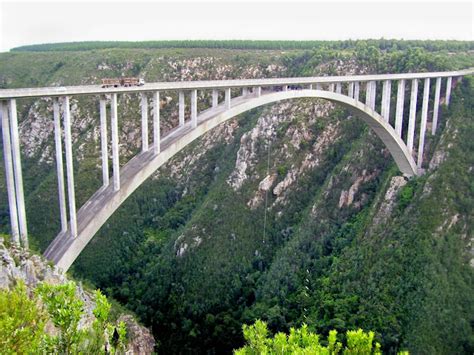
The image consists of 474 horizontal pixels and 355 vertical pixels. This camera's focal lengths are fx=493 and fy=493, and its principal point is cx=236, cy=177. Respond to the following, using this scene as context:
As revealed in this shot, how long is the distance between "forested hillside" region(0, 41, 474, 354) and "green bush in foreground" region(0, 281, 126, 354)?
15606 millimetres

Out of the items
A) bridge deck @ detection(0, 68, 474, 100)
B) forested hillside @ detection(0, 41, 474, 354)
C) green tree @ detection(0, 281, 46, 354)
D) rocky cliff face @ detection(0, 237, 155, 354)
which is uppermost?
bridge deck @ detection(0, 68, 474, 100)

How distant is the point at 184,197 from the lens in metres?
37.4

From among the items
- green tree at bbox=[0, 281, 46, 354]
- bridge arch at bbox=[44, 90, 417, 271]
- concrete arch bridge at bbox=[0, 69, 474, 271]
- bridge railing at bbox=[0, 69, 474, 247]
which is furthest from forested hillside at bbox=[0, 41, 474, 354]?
green tree at bbox=[0, 281, 46, 354]

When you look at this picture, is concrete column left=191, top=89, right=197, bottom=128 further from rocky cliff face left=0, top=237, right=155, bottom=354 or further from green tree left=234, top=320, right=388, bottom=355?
green tree left=234, top=320, right=388, bottom=355

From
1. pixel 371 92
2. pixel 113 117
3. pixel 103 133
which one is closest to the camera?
pixel 113 117

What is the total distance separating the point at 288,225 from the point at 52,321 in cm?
2352

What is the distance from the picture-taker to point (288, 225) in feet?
101

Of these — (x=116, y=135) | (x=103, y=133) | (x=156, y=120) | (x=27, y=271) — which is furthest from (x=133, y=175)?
(x=27, y=271)

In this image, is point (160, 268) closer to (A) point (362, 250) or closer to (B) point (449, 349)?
(A) point (362, 250)

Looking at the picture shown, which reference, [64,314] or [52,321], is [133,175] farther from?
[64,314]

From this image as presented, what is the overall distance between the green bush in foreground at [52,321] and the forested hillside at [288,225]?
15606mm

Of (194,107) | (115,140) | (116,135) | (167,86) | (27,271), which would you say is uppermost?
(167,86)

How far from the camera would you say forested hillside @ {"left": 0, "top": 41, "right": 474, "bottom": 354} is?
896 inches

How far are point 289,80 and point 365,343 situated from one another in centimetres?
1515
